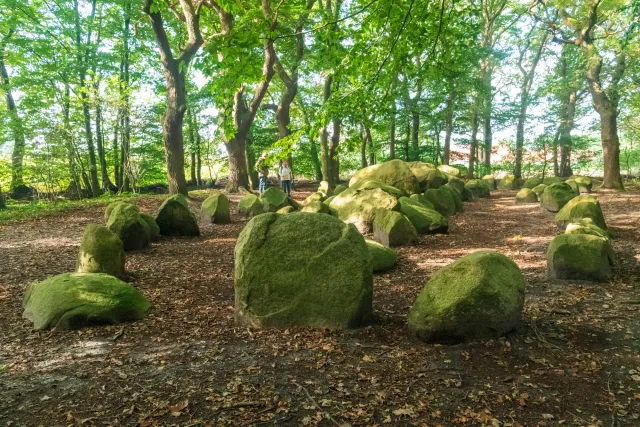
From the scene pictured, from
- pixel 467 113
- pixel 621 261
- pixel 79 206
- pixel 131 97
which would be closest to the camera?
pixel 621 261

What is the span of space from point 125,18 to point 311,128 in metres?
18.6

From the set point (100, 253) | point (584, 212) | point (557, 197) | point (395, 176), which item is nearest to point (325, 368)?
point (100, 253)

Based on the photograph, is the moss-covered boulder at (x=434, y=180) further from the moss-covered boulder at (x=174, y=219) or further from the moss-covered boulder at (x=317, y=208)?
the moss-covered boulder at (x=174, y=219)

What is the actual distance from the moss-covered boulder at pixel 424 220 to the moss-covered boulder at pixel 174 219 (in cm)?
511

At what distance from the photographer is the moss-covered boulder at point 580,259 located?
6031mm

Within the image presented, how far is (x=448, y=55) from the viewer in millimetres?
6219

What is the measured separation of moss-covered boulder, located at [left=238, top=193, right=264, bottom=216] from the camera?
42.4 feet

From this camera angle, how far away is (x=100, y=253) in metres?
6.16

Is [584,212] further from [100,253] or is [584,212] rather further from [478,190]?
[478,190]

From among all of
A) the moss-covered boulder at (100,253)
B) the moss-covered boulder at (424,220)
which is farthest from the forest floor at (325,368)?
the moss-covered boulder at (424,220)

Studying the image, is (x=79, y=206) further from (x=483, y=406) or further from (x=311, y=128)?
(x=483, y=406)

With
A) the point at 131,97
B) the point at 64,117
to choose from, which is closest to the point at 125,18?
the point at 131,97

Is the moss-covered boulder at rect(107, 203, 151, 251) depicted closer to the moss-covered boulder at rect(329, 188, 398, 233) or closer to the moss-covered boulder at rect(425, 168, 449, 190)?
the moss-covered boulder at rect(329, 188, 398, 233)

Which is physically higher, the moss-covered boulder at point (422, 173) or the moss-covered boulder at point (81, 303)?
the moss-covered boulder at point (422, 173)
